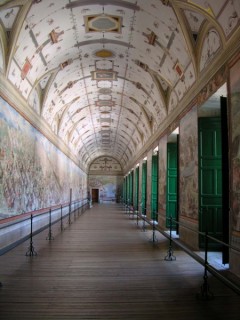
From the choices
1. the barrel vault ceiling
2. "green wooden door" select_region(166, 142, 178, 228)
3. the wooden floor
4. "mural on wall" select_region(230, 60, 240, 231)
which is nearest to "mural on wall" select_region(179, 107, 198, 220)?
the barrel vault ceiling

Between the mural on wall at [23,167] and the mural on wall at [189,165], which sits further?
the mural on wall at [189,165]

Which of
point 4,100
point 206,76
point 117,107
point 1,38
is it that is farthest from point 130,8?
point 117,107

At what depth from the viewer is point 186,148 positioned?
12.6 m

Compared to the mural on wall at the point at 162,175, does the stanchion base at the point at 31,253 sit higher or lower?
lower

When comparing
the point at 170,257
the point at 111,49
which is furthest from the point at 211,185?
the point at 111,49

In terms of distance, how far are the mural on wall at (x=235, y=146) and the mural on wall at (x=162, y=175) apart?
30.5 ft

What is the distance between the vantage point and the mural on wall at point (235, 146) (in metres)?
7.60

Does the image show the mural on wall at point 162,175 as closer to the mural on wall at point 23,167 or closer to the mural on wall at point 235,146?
the mural on wall at point 23,167

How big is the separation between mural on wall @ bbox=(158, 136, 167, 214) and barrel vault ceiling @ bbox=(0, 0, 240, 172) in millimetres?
1293

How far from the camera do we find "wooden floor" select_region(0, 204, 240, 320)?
5289 millimetres

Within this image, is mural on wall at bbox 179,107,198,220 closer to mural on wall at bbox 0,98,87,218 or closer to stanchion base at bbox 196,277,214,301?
stanchion base at bbox 196,277,214,301

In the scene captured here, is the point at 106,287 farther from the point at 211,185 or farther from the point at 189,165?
the point at 189,165

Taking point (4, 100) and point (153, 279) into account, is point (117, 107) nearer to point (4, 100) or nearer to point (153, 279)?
point (4, 100)

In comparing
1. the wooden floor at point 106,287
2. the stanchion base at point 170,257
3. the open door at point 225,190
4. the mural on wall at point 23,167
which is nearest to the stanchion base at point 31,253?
the wooden floor at point 106,287
